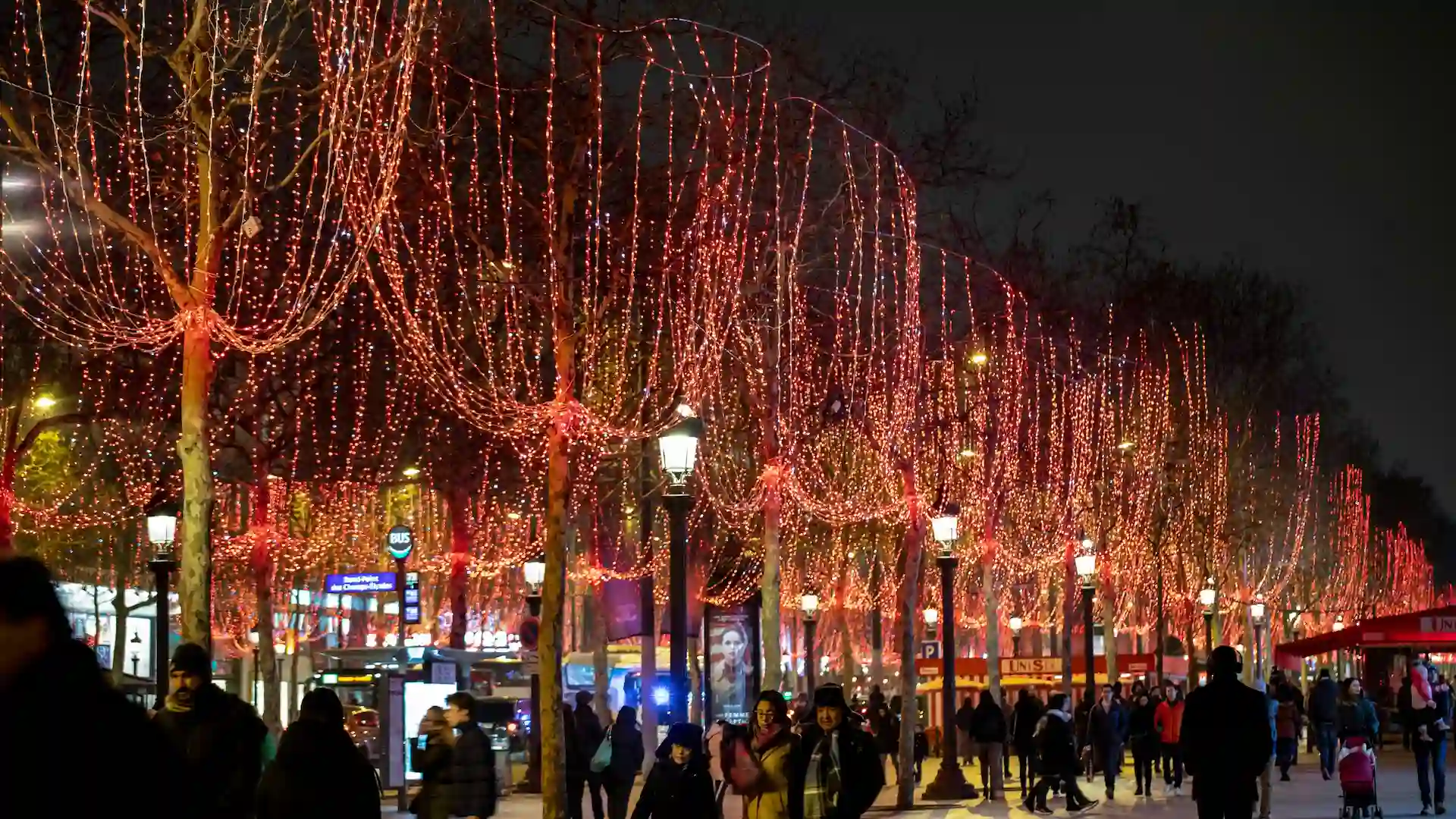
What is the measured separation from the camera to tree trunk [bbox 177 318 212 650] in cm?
2053

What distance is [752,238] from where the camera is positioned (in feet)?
102

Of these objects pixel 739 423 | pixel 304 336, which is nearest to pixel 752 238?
pixel 739 423

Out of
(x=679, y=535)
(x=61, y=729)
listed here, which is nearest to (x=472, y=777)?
(x=679, y=535)

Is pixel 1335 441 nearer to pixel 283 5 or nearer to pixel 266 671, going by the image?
pixel 266 671

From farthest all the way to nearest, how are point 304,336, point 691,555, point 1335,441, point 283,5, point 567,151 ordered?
point 1335,441
point 691,555
point 304,336
point 567,151
point 283,5

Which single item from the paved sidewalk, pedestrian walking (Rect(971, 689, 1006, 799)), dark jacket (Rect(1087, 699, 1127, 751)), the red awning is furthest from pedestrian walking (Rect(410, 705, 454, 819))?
the red awning

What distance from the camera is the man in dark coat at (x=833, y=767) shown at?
1061 cm

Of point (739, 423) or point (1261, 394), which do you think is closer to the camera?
point (739, 423)

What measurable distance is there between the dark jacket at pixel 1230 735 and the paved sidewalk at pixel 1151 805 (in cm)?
958

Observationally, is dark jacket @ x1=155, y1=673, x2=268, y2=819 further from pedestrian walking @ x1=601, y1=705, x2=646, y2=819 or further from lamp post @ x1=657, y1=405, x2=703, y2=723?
pedestrian walking @ x1=601, y1=705, x2=646, y2=819

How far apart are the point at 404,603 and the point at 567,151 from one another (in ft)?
37.3

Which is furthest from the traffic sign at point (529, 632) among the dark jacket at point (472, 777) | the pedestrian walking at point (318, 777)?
the pedestrian walking at point (318, 777)

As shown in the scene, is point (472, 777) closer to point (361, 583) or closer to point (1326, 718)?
point (361, 583)

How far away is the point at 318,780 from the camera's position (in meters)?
8.48
